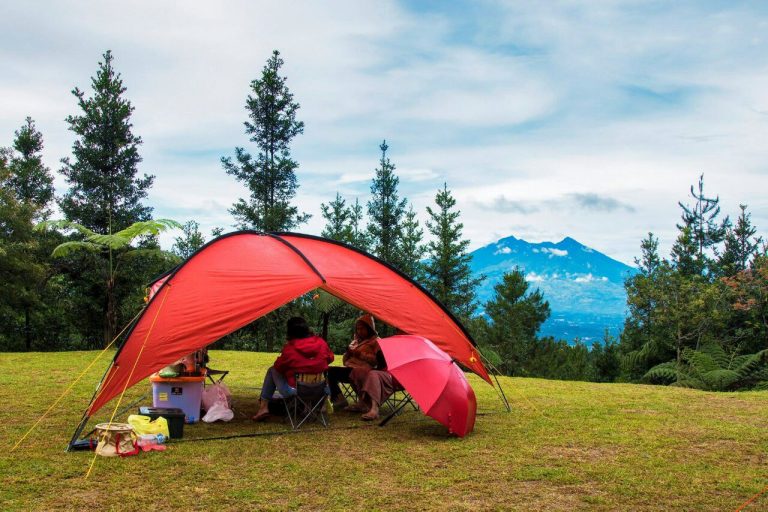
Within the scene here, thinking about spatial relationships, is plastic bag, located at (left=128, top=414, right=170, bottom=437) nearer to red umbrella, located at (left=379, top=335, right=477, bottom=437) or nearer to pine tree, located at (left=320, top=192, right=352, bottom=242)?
red umbrella, located at (left=379, top=335, right=477, bottom=437)

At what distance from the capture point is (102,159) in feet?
67.4

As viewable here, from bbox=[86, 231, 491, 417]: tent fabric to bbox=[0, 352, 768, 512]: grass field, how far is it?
83cm

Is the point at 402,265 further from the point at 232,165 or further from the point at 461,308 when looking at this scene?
the point at 232,165

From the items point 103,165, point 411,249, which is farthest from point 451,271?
point 103,165

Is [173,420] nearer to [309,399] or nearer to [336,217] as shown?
[309,399]

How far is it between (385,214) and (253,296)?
24244mm

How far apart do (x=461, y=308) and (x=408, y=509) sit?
2542cm

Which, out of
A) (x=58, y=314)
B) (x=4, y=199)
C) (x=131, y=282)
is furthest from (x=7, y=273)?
(x=58, y=314)

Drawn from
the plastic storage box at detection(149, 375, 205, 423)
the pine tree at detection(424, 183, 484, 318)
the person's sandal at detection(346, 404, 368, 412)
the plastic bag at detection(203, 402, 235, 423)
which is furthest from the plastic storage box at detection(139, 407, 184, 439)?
the pine tree at detection(424, 183, 484, 318)

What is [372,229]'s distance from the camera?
30578mm

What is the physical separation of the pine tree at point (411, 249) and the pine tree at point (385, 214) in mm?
297

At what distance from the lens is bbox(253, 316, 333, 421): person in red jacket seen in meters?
6.83

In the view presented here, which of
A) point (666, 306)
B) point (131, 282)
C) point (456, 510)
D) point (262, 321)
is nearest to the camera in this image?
point (456, 510)

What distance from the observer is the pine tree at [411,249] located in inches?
1173
